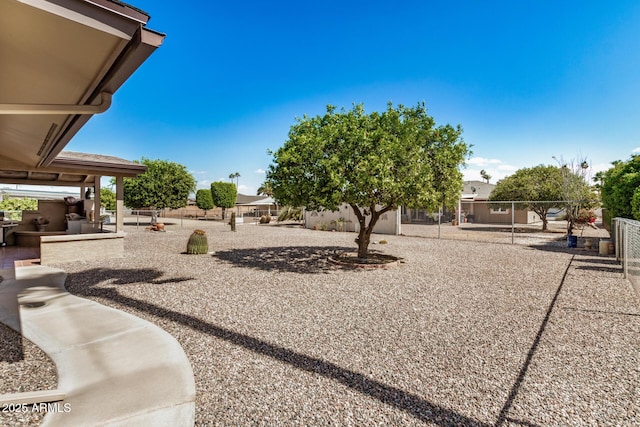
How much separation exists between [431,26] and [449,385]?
13817mm

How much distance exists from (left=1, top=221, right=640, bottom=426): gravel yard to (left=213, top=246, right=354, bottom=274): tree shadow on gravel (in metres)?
0.41

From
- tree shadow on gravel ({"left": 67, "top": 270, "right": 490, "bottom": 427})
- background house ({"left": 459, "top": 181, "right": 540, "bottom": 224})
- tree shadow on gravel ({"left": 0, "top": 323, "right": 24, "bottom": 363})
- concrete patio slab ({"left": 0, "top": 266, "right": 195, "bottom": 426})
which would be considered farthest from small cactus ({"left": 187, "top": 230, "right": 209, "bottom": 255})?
background house ({"left": 459, "top": 181, "right": 540, "bottom": 224})

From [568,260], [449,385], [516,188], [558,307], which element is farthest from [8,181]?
[516,188]

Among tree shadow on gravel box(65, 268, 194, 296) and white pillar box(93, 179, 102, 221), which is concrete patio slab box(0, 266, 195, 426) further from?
white pillar box(93, 179, 102, 221)

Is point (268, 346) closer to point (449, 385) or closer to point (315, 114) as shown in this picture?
point (449, 385)

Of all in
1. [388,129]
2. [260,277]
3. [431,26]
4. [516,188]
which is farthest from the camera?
[516,188]

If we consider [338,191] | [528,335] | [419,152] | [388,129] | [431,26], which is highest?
[431,26]

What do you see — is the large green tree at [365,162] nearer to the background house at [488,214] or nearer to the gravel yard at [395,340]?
the gravel yard at [395,340]

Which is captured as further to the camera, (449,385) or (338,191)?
(338,191)

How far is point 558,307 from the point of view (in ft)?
20.0

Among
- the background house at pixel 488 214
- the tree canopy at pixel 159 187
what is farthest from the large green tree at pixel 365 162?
the tree canopy at pixel 159 187

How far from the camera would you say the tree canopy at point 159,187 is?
1230 inches

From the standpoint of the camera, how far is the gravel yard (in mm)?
2936

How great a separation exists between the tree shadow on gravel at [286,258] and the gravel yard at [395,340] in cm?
41
